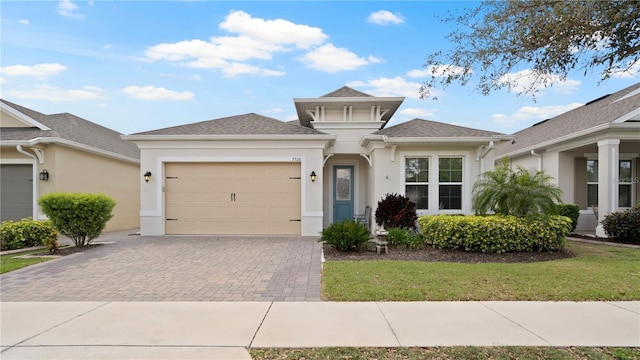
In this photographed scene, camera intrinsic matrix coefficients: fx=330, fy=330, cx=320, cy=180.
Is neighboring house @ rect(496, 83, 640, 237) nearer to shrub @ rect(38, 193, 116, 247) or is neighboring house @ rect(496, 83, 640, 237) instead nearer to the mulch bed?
the mulch bed

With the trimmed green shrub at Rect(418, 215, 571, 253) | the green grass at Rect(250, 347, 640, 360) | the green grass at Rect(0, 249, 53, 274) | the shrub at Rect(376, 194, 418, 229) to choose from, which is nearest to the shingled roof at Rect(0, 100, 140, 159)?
the green grass at Rect(0, 249, 53, 274)

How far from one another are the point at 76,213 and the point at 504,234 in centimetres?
1111

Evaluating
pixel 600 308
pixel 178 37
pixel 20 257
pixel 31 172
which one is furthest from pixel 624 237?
pixel 31 172

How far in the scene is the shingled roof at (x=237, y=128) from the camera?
37.0 feet

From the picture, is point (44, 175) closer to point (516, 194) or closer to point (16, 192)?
point (16, 192)

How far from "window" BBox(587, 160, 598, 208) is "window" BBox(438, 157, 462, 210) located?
6.10 meters

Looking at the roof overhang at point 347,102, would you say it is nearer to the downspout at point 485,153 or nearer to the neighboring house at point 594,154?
the downspout at point 485,153

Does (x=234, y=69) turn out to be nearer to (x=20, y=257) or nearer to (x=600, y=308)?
(x=20, y=257)

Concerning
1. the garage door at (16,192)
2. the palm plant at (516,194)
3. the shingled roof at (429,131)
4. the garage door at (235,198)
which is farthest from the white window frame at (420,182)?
the garage door at (16,192)

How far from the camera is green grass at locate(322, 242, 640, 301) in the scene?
16.4 feet

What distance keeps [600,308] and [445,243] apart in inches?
157

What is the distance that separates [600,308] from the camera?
455 centimetres

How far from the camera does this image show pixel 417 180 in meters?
11.4

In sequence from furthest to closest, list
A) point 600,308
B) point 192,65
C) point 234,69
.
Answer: point 234,69
point 192,65
point 600,308
